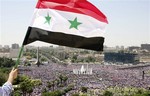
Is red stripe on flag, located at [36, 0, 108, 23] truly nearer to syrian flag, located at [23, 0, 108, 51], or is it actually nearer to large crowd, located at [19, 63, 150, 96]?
syrian flag, located at [23, 0, 108, 51]

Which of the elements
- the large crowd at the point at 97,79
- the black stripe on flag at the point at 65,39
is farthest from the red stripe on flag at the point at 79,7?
the large crowd at the point at 97,79

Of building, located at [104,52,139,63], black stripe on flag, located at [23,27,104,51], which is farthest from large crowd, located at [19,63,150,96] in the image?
building, located at [104,52,139,63]

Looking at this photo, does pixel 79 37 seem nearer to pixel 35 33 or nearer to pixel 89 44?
pixel 89 44

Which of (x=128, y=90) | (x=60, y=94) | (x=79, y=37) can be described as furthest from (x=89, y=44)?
(x=128, y=90)

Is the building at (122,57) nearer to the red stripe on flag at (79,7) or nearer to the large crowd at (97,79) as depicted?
the large crowd at (97,79)

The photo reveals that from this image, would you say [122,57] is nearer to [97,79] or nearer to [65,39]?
[97,79]

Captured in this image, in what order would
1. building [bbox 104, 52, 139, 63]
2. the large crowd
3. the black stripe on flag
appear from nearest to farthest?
1. the black stripe on flag
2. the large crowd
3. building [bbox 104, 52, 139, 63]

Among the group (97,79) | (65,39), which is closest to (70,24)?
(65,39)

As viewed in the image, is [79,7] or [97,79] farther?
[97,79]
